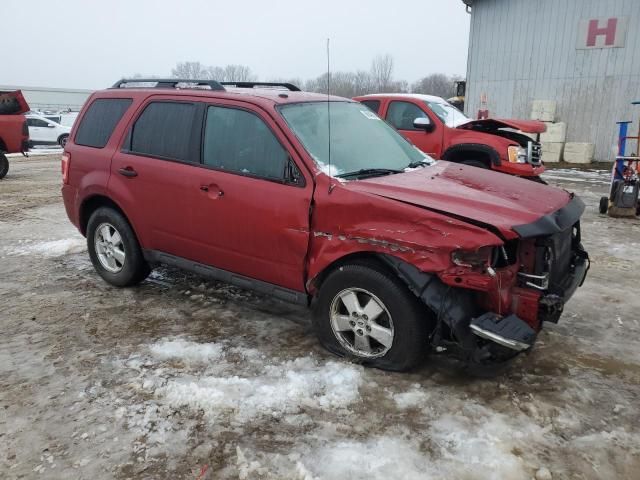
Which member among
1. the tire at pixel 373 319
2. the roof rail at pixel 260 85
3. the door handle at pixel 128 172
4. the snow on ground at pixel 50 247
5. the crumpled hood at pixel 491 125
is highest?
the roof rail at pixel 260 85

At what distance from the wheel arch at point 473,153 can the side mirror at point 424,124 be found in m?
0.46

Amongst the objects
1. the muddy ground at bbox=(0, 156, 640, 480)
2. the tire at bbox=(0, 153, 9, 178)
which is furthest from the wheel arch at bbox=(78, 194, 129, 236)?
the tire at bbox=(0, 153, 9, 178)

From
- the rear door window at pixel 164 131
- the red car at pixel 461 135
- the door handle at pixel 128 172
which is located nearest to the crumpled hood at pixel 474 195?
the rear door window at pixel 164 131

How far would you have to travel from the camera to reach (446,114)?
8961 mm

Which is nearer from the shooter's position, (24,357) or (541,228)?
(541,228)

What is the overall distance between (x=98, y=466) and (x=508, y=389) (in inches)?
93.6

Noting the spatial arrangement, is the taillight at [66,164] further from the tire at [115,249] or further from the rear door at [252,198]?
the rear door at [252,198]

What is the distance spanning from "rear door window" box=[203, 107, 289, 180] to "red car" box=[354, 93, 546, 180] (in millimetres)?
4422

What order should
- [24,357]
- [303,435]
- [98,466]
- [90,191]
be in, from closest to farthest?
[98,466] → [303,435] → [24,357] → [90,191]

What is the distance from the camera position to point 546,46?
1551 cm

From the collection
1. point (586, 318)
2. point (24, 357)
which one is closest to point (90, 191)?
point (24, 357)

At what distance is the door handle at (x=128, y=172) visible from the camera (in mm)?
4525

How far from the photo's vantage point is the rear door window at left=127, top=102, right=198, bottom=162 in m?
4.27

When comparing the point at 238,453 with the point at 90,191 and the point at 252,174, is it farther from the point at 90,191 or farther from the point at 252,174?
the point at 90,191
